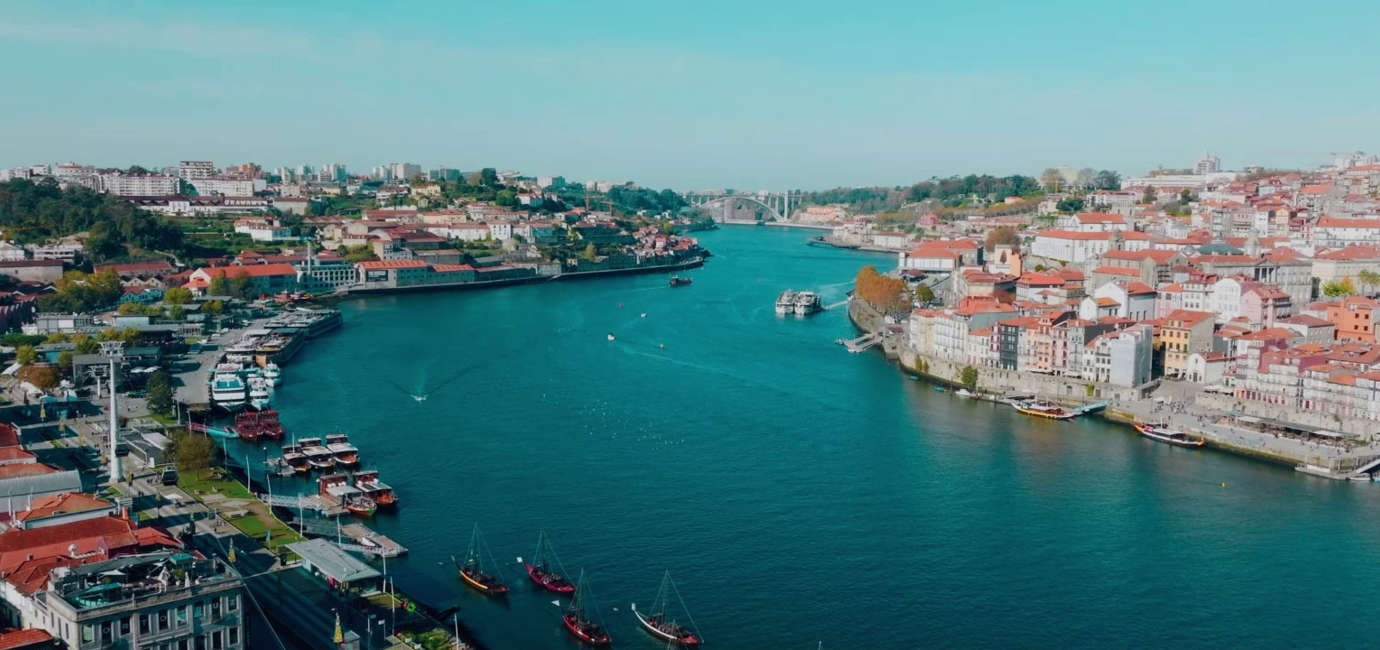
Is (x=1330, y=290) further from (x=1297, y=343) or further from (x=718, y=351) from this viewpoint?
(x=718, y=351)

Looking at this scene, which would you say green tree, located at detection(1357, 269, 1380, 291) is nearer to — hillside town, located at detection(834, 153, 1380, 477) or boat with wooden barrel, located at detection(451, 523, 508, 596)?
hillside town, located at detection(834, 153, 1380, 477)

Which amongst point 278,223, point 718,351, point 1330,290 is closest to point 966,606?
point 718,351

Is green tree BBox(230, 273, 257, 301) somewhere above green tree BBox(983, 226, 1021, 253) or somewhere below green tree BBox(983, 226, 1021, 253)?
below

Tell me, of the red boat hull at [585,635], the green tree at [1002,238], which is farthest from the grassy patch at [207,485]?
the green tree at [1002,238]

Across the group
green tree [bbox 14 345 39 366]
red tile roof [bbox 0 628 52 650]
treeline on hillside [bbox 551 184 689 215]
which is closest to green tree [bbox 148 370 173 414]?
green tree [bbox 14 345 39 366]

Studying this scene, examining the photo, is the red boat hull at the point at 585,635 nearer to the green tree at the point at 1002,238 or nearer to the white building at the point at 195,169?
the green tree at the point at 1002,238

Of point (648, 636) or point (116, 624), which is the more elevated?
point (116, 624)

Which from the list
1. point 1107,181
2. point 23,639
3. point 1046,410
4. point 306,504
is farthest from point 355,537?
point 1107,181
